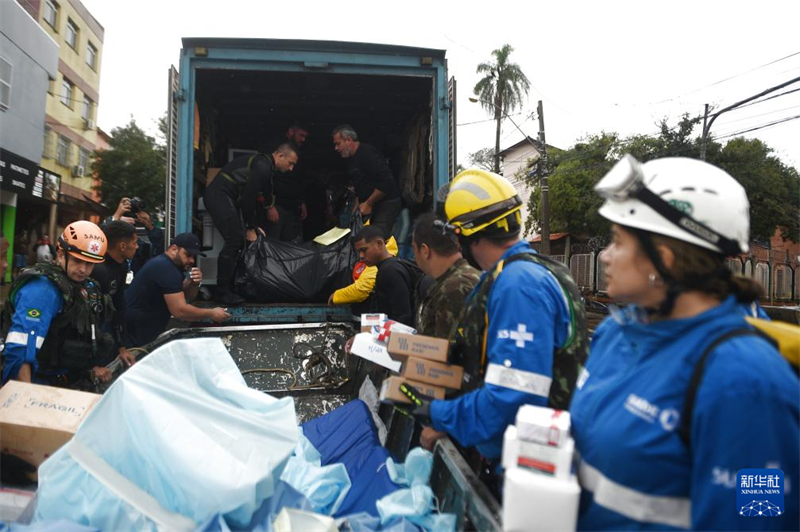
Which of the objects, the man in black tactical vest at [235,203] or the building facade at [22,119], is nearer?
the man in black tactical vest at [235,203]

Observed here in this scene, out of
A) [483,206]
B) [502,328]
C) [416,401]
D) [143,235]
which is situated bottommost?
[416,401]

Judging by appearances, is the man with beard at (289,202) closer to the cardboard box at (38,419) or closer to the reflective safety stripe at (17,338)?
the reflective safety stripe at (17,338)

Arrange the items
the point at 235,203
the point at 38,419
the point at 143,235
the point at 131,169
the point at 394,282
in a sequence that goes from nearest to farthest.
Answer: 1. the point at 38,419
2. the point at 394,282
3. the point at 235,203
4. the point at 143,235
5. the point at 131,169

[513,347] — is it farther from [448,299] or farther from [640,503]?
[448,299]

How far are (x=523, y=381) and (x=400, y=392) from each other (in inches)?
21.2

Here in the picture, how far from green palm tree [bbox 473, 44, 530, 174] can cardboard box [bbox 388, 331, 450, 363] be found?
2700cm

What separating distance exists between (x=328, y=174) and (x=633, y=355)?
6541 mm

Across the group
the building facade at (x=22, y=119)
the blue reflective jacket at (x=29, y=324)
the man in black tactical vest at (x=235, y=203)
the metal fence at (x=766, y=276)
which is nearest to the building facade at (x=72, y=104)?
the building facade at (x=22, y=119)

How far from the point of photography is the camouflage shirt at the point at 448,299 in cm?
234

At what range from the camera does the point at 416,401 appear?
191 cm

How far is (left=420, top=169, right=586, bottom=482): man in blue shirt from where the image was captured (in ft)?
5.21

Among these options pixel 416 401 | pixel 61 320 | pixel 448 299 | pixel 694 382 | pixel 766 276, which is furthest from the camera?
pixel 766 276

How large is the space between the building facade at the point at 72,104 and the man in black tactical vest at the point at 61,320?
22005 millimetres

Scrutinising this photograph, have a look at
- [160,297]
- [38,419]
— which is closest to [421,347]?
[38,419]
